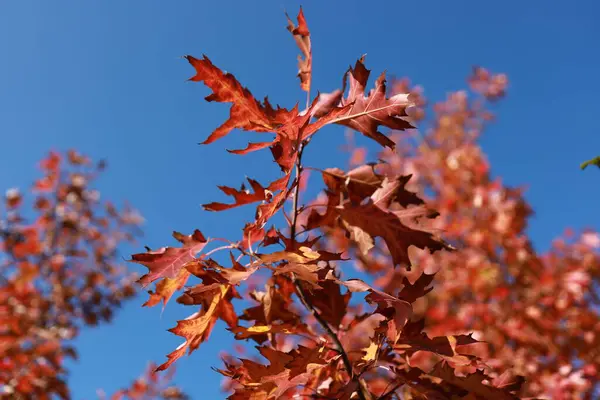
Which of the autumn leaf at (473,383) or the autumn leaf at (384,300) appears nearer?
the autumn leaf at (384,300)

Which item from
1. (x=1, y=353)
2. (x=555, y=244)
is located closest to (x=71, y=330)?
(x=1, y=353)

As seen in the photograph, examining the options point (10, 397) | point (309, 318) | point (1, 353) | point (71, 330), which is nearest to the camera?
point (10, 397)

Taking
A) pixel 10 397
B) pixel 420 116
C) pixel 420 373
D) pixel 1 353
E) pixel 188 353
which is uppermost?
pixel 420 116

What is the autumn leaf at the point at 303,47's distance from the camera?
147 cm

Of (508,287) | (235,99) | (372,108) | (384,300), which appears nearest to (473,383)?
(384,300)

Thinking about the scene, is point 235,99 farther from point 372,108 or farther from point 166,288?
point 166,288

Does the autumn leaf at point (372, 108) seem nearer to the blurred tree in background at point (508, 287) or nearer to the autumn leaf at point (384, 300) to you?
the autumn leaf at point (384, 300)

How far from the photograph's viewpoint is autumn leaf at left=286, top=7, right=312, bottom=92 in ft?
4.83

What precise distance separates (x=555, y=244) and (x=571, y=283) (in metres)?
1.37

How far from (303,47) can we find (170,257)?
0.78 metres

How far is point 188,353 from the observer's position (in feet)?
4.30

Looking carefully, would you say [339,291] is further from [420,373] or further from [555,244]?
[555,244]

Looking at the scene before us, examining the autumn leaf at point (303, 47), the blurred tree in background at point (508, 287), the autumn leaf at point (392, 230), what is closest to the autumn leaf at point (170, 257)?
the autumn leaf at point (392, 230)

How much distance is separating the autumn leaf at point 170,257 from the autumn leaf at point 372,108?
0.56 metres
